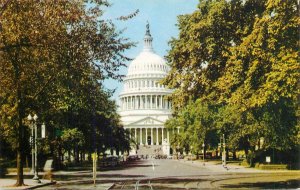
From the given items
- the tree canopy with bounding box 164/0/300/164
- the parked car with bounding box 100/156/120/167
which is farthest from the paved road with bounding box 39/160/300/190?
the parked car with bounding box 100/156/120/167

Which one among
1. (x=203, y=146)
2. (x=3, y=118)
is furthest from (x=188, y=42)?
(x=203, y=146)

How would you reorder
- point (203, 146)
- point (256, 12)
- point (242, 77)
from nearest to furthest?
point (242, 77), point (256, 12), point (203, 146)

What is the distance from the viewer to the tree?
28.2m

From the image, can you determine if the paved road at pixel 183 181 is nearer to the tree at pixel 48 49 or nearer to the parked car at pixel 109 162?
the tree at pixel 48 49

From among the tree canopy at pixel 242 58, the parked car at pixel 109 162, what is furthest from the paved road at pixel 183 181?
the parked car at pixel 109 162

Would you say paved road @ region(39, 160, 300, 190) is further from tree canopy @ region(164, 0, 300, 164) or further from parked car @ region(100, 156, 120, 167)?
parked car @ region(100, 156, 120, 167)

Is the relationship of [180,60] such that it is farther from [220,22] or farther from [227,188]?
[227,188]

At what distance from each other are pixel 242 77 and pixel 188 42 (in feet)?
19.2

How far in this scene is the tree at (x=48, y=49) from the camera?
28203 millimetres

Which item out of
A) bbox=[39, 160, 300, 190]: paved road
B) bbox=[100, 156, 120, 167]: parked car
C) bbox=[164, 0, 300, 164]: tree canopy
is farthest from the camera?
bbox=[100, 156, 120, 167]: parked car

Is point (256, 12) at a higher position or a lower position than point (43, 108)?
higher

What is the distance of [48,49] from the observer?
29781 millimetres

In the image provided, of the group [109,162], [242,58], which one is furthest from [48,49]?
[109,162]

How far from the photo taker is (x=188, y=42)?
3581 centimetres
